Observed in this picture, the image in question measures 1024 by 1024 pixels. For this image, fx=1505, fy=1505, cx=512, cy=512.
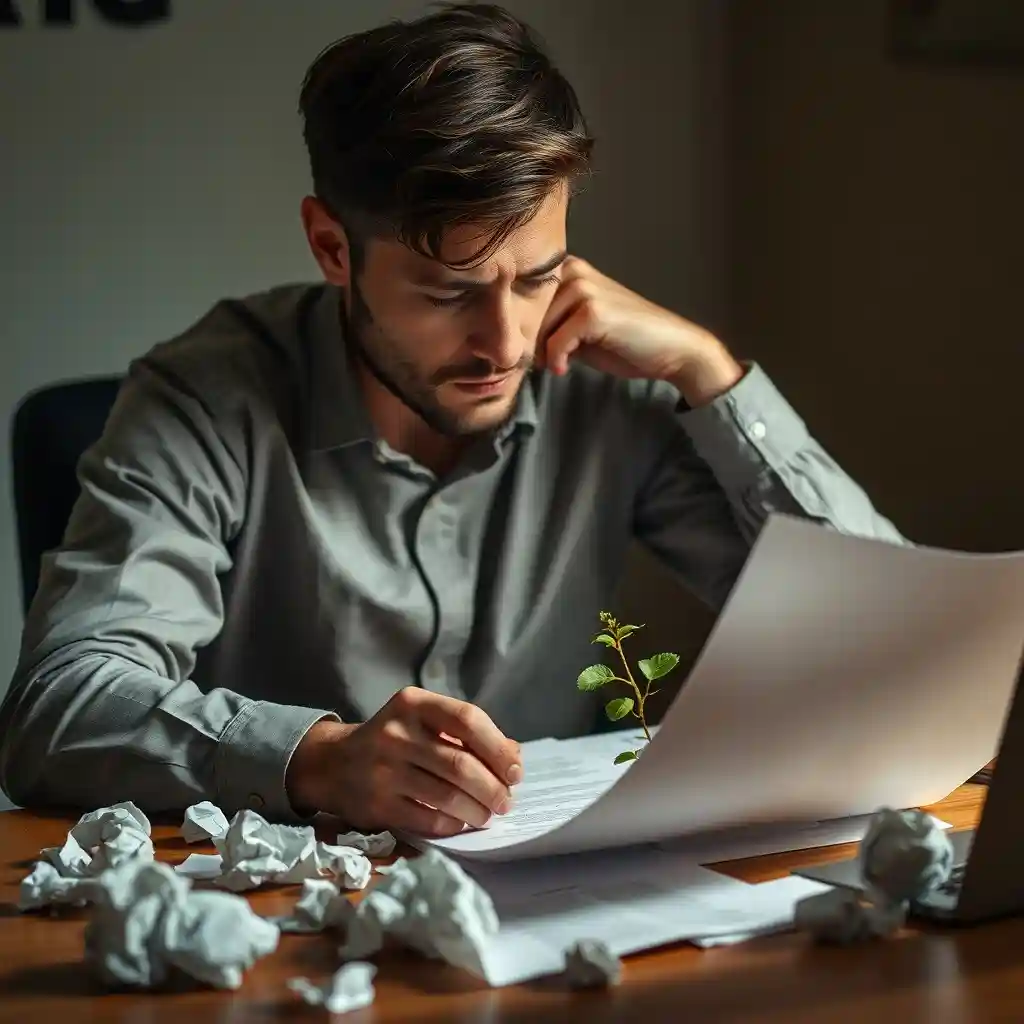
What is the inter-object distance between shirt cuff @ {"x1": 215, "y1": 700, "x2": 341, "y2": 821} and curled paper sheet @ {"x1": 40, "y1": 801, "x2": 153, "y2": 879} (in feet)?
0.22

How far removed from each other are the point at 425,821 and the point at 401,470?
0.60m

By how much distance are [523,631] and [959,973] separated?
865 mm

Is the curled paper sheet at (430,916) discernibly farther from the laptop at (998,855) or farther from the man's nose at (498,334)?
the man's nose at (498,334)

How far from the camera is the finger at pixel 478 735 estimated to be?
94 cm

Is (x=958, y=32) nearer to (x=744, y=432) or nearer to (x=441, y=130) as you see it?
(x=744, y=432)

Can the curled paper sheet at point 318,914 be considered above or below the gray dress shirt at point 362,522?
above

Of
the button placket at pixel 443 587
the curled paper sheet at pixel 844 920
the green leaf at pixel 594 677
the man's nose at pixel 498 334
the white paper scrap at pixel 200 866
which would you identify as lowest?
the button placket at pixel 443 587

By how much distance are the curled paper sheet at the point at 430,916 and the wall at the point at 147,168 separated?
1.57 meters

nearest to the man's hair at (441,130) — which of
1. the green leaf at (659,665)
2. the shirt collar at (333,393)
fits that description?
the shirt collar at (333,393)

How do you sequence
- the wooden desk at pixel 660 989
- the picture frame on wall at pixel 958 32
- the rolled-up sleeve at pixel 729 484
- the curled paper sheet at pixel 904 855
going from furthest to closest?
1. the picture frame on wall at pixel 958 32
2. the rolled-up sleeve at pixel 729 484
3. the curled paper sheet at pixel 904 855
4. the wooden desk at pixel 660 989

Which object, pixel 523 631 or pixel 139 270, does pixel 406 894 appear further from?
pixel 139 270

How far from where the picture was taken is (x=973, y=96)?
2.06 metres

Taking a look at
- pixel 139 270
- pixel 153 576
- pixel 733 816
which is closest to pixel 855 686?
pixel 733 816

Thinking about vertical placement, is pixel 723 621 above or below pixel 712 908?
above
